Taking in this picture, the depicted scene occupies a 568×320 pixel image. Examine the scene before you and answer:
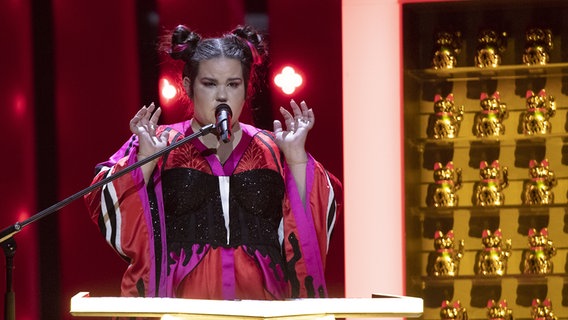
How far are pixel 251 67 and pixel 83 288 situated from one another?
200 cm

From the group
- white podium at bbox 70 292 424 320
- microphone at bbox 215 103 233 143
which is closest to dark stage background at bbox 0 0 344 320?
microphone at bbox 215 103 233 143

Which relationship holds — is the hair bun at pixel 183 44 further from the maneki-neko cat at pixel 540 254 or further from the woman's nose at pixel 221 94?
the maneki-neko cat at pixel 540 254

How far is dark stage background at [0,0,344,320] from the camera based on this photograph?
4234mm

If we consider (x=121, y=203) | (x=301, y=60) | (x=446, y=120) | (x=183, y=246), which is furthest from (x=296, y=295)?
(x=446, y=120)

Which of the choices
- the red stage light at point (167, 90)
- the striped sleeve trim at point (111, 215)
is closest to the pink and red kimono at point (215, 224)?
the striped sleeve trim at point (111, 215)

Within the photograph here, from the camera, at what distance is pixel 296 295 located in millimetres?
2525

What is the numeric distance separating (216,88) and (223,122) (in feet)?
1.08

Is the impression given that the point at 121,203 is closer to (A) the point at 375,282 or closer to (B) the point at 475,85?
(A) the point at 375,282

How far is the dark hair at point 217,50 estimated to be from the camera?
8.54 feet

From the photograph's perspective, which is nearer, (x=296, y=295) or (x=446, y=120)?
(x=296, y=295)

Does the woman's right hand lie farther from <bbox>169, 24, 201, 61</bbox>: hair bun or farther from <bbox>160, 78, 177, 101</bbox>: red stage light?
<bbox>160, 78, 177, 101</bbox>: red stage light

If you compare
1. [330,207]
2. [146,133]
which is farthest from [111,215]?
[330,207]

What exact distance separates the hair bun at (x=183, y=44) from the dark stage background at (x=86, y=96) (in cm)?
158

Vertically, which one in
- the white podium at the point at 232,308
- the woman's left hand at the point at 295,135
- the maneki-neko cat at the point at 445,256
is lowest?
the maneki-neko cat at the point at 445,256
